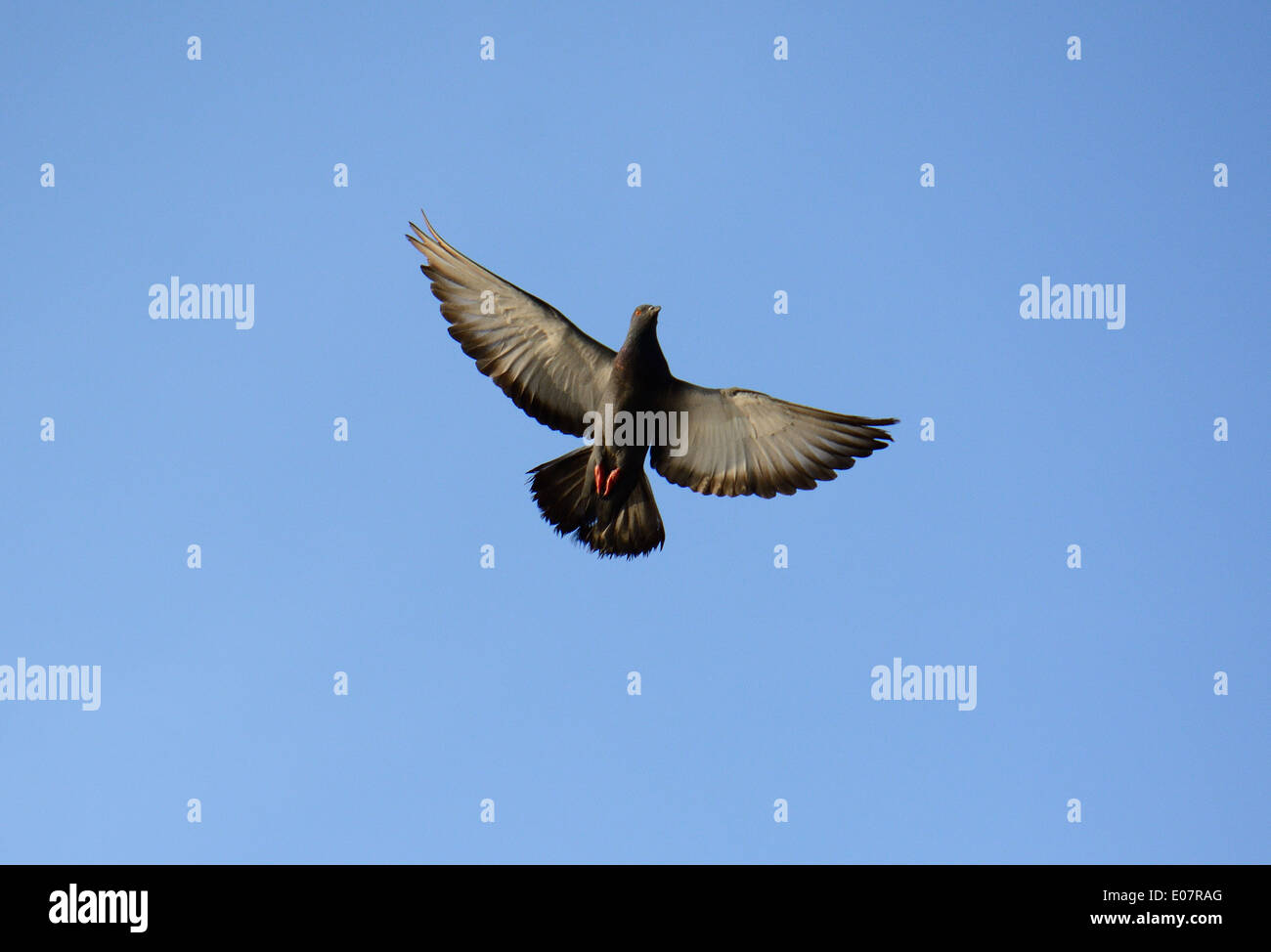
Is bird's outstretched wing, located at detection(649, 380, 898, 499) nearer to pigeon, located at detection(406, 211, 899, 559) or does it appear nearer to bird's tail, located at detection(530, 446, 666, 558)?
pigeon, located at detection(406, 211, 899, 559)

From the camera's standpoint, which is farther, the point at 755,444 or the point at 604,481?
the point at 755,444

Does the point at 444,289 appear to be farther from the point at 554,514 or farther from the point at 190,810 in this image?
the point at 190,810

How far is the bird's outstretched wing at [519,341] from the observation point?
14023mm

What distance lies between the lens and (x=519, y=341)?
14.4 m

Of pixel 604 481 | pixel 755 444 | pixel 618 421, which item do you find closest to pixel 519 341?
pixel 618 421

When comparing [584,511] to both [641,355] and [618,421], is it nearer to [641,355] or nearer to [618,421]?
[618,421]

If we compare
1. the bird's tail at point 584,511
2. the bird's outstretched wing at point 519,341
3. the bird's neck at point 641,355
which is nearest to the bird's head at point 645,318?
the bird's neck at point 641,355

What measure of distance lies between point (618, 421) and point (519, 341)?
5.37ft

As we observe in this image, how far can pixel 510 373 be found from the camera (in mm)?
14438

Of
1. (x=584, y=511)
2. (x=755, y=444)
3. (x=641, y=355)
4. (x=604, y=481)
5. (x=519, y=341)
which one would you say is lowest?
(x=584, y=511)

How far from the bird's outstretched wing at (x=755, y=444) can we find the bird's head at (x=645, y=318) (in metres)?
0.94

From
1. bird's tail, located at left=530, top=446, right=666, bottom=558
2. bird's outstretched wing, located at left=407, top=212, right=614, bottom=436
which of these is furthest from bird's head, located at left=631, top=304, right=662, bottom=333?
bird's tail, located at left=530, top=446, right=666, bottom=558

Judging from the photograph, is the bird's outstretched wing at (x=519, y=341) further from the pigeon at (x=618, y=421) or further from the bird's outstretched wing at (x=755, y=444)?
the bird's outstretched wing at (x=755, y=444)
